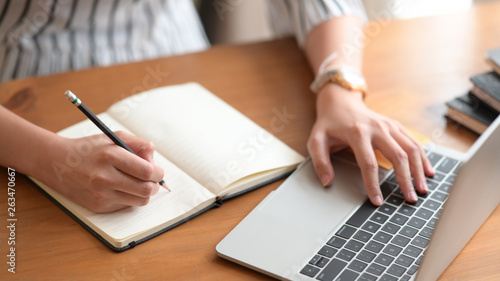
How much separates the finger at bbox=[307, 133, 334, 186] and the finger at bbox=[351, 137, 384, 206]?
0.14 feet

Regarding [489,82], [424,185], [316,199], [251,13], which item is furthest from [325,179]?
[251,13]

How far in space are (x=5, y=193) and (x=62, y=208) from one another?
0.33 ft

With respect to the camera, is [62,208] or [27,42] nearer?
[62,208]

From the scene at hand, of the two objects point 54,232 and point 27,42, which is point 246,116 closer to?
point 54,232

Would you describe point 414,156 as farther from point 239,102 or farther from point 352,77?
point 239,102

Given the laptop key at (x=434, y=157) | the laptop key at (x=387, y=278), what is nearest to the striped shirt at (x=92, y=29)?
the laptop key at (x=434, y=157)

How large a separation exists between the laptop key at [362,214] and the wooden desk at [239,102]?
0.40 feet

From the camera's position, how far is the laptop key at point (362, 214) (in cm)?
76

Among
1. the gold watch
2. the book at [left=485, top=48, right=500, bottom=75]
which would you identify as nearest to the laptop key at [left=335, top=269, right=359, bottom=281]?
the gold watch

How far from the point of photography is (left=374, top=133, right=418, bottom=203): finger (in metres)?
0.79

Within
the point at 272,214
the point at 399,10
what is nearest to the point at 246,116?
the point at 272,214

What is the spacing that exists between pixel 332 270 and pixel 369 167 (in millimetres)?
187

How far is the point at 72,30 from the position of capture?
1.23 meters

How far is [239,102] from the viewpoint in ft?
3.33
